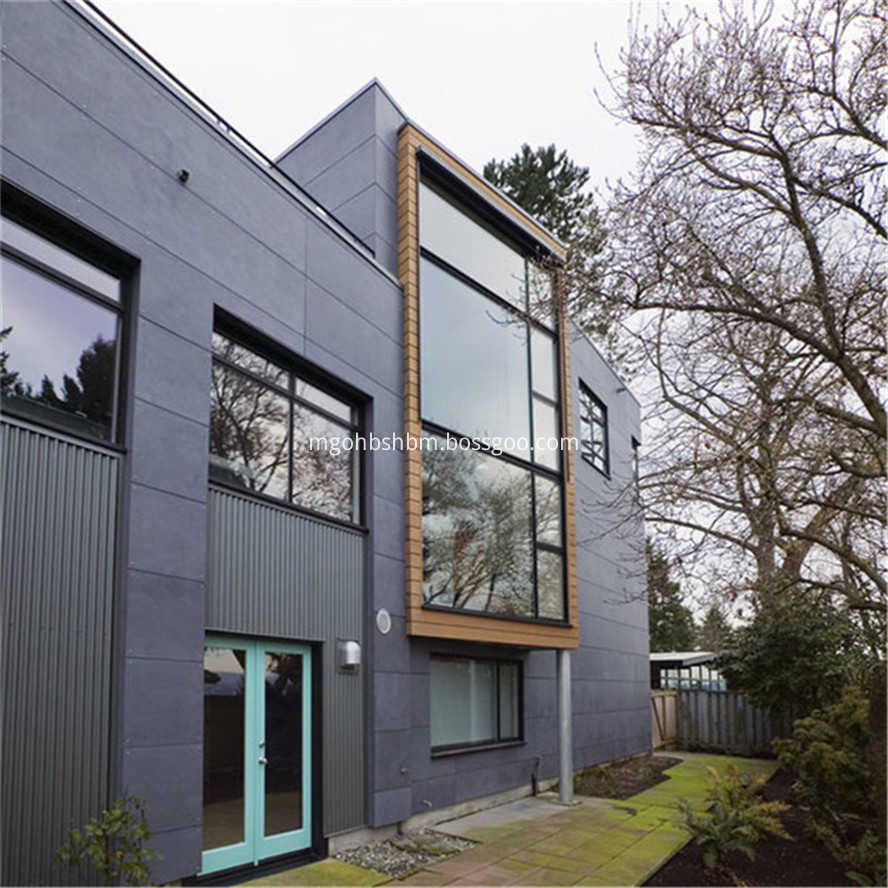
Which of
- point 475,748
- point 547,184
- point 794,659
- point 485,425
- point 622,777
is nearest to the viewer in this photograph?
point 475,748

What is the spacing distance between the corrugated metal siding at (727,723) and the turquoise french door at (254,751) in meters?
10.4

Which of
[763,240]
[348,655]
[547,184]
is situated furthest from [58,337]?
[547,184]

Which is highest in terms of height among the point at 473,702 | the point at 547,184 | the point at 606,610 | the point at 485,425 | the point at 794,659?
the point at 547,184

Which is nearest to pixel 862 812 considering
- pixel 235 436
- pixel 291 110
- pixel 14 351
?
pixel 235 436

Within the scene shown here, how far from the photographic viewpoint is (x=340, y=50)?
351 inches

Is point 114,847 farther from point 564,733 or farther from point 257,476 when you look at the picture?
point 564,733

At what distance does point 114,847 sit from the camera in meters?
4.80

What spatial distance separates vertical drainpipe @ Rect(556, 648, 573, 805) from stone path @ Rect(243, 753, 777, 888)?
23cm

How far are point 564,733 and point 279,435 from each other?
553 cm

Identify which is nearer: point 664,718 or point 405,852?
point 405,852

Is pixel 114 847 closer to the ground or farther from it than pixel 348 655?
closer to the ground

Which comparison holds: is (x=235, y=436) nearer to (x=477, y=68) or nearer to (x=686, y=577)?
(x=477, y=68)

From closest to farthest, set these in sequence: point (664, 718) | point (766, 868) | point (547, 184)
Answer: point (766, 868) → point (664, 718) → point (547, 184)

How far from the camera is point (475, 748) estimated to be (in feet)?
30.3
